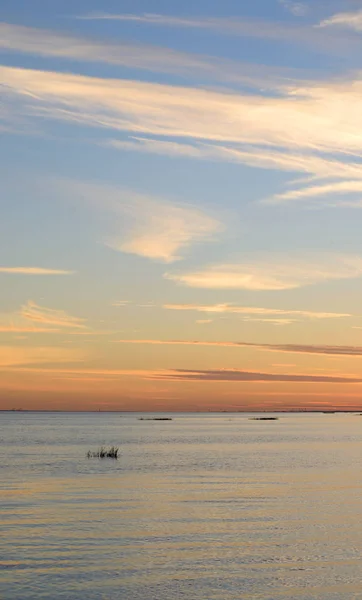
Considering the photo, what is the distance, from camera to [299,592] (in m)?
29.4

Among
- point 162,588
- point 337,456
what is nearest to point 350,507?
point 162,588

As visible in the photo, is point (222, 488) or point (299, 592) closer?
point (299, 592)

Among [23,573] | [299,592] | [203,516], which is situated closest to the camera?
[299,592]

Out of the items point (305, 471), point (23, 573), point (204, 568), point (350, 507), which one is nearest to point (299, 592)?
point (204, 568)

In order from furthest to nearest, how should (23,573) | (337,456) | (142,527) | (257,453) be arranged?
(257,453)
(337,456)
(142,527)
(23,573)

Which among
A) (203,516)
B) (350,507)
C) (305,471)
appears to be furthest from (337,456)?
(203,516)

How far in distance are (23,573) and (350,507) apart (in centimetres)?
2483

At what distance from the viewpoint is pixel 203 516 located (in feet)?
149

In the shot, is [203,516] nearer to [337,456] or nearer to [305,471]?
[305,471]

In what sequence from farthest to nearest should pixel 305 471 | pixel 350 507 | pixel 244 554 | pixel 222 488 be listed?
pixel 305 471 < pixel 222 488 < pixel 350 507 < pixel 244 554

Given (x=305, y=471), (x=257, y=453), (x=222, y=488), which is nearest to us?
(x=222, y=488)

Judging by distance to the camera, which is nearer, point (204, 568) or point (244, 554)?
point (204, 568)

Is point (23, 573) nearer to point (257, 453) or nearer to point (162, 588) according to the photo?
point (162, 588)

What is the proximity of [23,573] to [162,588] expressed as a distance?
6002mm
